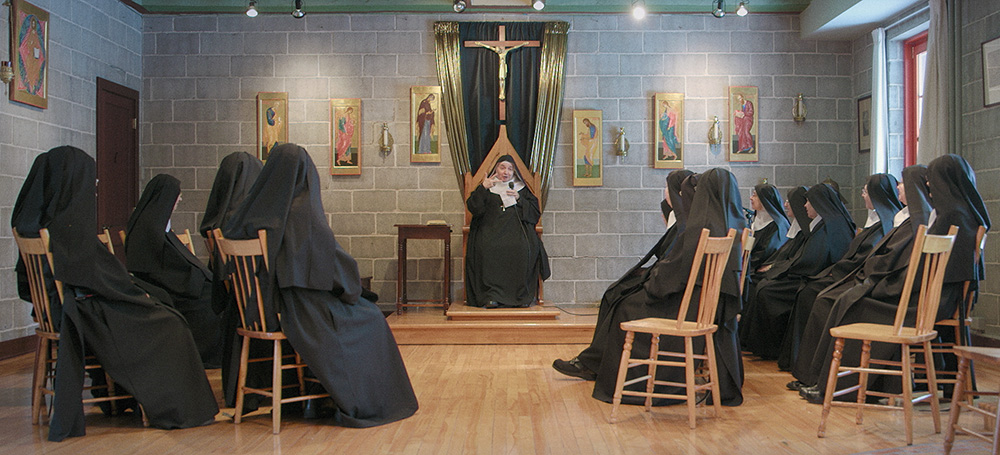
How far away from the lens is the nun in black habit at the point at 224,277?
388 cm

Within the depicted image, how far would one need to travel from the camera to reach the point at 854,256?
5148mm

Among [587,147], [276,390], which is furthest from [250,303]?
[587,147]

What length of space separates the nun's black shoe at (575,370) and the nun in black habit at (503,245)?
186 cm

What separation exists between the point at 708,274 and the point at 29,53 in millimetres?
5416

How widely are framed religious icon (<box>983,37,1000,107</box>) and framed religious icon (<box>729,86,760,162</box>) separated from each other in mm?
2438

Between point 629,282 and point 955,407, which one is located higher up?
point 629,282

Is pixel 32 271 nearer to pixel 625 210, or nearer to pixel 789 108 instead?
pixel 625 210

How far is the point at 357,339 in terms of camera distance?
3.69m

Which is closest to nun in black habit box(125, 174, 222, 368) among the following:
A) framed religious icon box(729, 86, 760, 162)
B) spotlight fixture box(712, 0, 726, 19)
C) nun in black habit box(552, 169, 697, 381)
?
nun in black habit box(552, 169, 697, 381)

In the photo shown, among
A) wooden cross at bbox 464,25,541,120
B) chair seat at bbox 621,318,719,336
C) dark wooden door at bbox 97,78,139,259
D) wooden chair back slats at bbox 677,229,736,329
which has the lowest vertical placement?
chair seat at bbox 621,318,719,336

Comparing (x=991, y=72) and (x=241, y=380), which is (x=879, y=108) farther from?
(x=241, y=380)

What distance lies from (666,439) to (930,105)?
14.6 feet

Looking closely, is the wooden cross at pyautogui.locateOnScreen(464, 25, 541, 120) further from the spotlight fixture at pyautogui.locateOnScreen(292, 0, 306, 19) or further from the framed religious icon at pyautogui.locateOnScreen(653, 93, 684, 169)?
the spotlight fixture at pyautogui.locateOnScreen(292, 0, 306, 19)

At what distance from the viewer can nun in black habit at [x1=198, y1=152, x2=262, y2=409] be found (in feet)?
12.7
